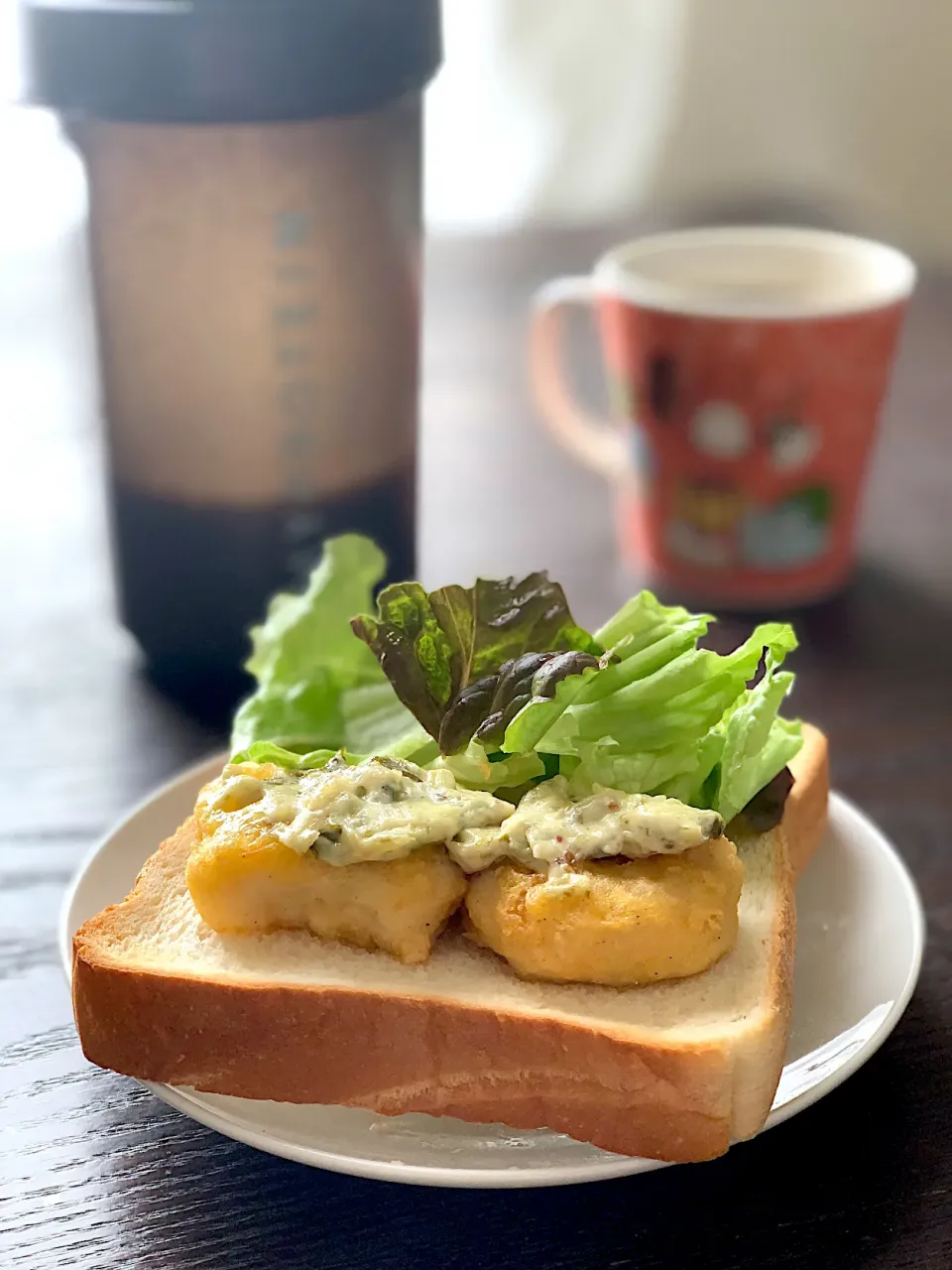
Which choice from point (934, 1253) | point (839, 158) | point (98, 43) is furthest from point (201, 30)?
point (839, 158)

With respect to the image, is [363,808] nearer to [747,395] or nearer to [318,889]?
[318,889]

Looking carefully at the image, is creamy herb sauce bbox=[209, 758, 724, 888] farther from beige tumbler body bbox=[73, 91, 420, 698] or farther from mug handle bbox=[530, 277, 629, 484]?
mug handle bbox=[530, 277, 629, 484]

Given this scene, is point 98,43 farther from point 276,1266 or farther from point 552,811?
point 276,1266

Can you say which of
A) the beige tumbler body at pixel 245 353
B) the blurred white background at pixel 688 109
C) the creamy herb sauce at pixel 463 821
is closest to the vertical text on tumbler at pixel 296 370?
the beige tumbler body at pixel 245 353

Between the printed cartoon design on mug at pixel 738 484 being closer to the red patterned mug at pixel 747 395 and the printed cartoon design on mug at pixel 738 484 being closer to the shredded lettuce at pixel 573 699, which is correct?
the red patterned mug at pixel 747 395

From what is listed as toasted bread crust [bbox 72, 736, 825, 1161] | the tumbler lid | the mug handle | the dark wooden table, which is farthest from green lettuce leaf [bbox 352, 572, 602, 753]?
the mug handle
